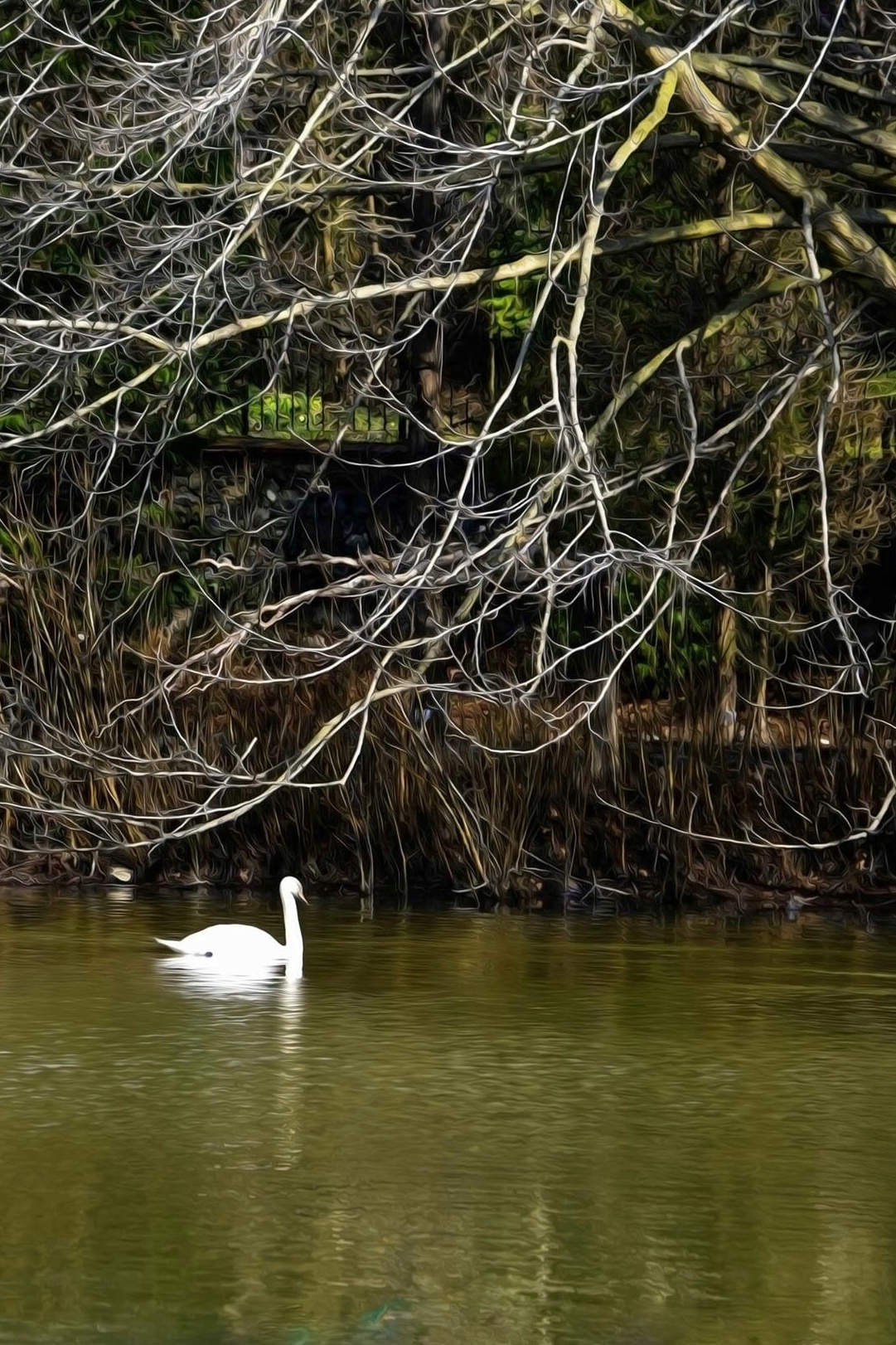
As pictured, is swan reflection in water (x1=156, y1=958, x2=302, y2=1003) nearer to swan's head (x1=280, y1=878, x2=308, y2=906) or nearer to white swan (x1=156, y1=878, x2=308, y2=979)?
white swan (x1=156, y1=878, x2=308, y2=979)

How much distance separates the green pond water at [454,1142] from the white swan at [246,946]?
0.51 ft

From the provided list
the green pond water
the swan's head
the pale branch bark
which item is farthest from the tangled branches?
the green pond water

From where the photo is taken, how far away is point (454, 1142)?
7.45 metres

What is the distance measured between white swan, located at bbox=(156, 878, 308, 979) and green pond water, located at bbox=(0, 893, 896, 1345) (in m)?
0.16

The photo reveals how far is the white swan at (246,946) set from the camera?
10.7 metres

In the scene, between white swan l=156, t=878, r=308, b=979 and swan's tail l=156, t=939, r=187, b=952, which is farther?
swan's tail l=156, t=939, r=187, b=952

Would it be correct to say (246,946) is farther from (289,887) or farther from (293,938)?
(289,887)

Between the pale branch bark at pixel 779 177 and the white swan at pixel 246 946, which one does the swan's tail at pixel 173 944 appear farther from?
the pale branch bark at pixel 779 177

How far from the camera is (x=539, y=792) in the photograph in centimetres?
1304

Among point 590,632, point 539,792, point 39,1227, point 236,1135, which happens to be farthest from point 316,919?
point 39,1227

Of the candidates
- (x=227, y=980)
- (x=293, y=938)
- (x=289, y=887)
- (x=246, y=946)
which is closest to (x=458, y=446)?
(x=289, y=887)

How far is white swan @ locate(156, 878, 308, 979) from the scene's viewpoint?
10.7 metres

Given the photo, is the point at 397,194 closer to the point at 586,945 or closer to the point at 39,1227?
the point at 586,945

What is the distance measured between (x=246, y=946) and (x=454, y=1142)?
3.42 meters
